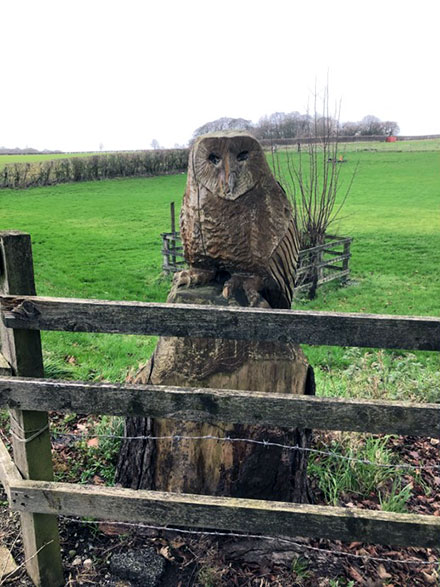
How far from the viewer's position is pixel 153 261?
556 inches

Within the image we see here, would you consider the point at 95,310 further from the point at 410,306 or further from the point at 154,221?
the point at 154,221

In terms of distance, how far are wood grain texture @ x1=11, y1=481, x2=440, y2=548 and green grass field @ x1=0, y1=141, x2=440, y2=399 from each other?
251 centimetres

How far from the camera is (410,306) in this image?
10.6m

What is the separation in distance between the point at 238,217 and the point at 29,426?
1621 mm

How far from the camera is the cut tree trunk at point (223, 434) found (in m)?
2.88

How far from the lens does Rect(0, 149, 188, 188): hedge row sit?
29.7 m

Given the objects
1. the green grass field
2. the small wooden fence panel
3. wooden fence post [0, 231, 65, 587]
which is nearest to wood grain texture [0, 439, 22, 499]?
wooden fence post [0, 231, 65, 587]

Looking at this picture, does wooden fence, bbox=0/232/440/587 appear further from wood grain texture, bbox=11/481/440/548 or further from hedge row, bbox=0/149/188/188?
hedge row, bbox=0/149/188/188

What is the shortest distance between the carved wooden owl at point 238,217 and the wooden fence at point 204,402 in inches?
36.9

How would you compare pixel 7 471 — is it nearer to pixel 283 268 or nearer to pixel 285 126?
pixel 283 268

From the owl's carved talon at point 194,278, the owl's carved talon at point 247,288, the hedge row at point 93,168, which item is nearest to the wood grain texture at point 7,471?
the owl's carved talon at point 194,278

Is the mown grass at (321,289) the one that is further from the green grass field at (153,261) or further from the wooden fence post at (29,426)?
the wooden fence post at (29,426)

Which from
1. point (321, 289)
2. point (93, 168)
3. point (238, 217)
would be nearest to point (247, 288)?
point (238, 217)

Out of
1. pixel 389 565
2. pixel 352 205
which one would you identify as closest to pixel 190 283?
pixel 389 565
